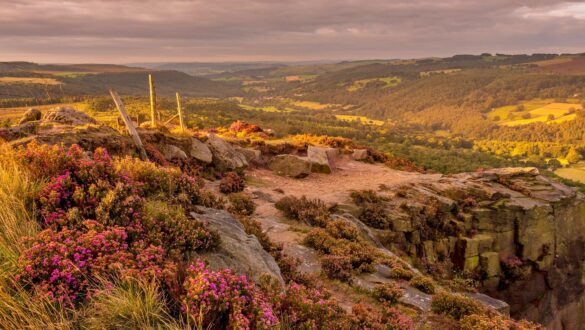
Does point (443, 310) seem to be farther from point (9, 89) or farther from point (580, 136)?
point (580, 136)

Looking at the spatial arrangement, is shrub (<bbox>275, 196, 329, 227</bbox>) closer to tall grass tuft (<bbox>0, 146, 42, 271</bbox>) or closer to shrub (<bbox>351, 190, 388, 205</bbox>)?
shrub (<bbox>351, 190, 388, 205</bbox>)

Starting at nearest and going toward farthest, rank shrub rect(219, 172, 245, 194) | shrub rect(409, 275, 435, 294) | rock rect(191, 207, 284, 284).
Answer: rock rect(191, 207, 284, 284) → shrub rect(409, 275, 435, 294) → shrub rect(219, 172, 245, 194)

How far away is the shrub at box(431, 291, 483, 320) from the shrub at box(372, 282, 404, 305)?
35.6 inches

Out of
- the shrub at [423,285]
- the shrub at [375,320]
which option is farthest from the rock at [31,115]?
the shrub at [423,285]

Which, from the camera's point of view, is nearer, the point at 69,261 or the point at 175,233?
the point at 69,261

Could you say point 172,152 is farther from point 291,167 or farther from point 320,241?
point 320,241

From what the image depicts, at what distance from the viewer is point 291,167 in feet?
82.7

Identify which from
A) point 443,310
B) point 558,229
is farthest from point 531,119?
point 443,310

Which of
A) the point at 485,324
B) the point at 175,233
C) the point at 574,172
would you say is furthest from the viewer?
the point at 574,172

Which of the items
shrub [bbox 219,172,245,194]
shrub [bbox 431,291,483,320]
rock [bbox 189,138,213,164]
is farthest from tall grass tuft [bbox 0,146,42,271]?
rock [bbox 189,138,213,164]

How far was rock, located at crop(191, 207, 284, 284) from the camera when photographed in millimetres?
6750

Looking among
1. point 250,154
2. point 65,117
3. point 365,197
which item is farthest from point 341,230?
point 65,117

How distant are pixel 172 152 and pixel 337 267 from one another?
1278cm

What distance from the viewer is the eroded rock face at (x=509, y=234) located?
19.9 meters
